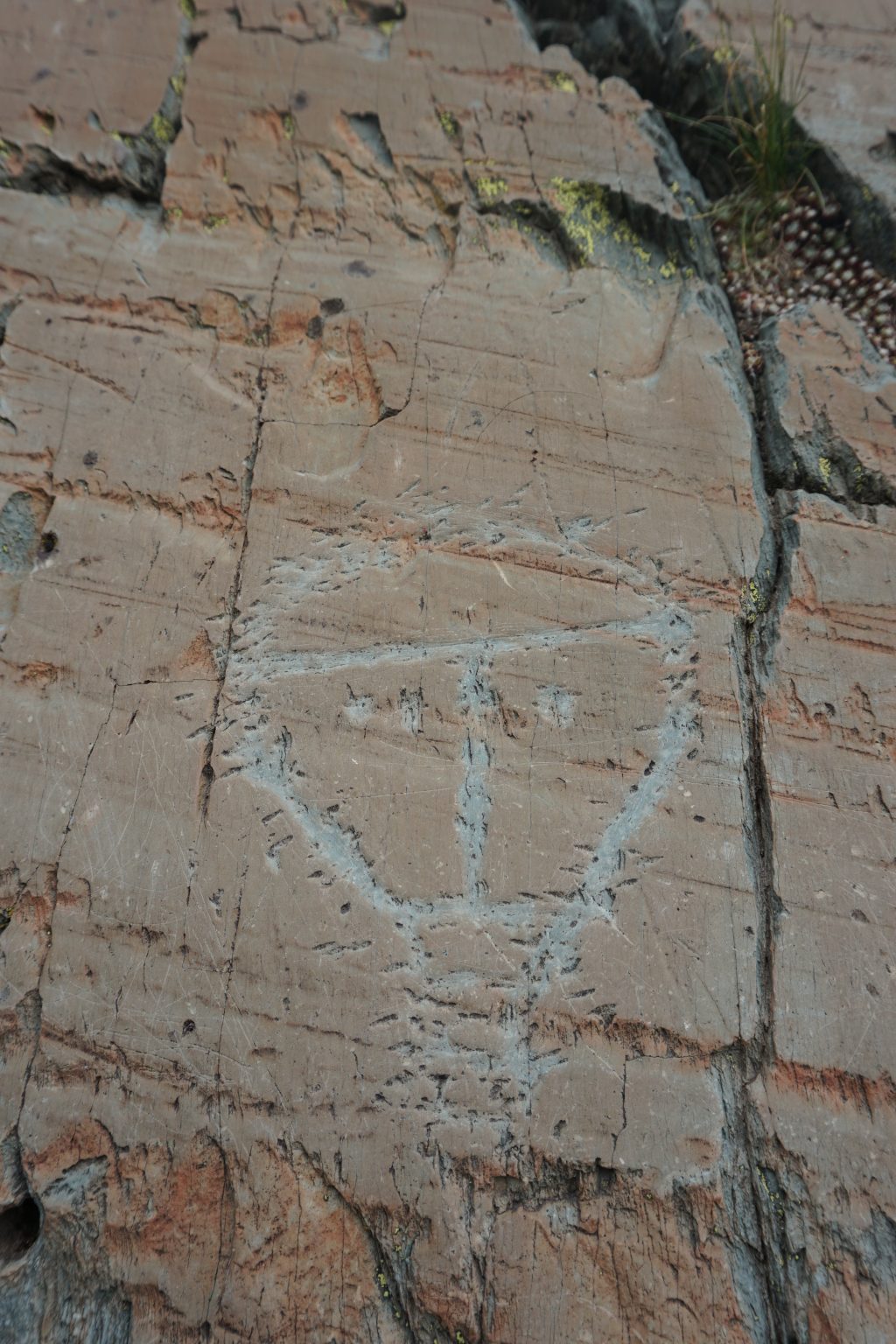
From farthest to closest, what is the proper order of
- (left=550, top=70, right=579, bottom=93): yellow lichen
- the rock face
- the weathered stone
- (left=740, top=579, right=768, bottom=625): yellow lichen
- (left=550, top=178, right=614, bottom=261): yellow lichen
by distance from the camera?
1. (left=550, top=70, right=579, bottom=93): yellow lichen
2. (left=550, top=178, right=614, bottom=261): yellow lichen
3. the weathered stone
4. (left=740, top=579, right=768, bottom=625): yellow lichen
5. the rock face

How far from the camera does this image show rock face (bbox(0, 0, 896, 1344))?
154cm

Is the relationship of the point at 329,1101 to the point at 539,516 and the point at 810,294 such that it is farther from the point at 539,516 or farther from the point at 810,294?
the point at 810,294

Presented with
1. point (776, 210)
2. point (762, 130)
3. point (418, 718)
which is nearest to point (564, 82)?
point (762, 130)

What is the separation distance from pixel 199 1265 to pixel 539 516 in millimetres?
1607

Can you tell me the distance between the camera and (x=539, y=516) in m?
1.97

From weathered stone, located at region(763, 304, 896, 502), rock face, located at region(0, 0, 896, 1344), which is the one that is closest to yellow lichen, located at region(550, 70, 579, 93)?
rock face, located at region(0, 0, 896, 1344)

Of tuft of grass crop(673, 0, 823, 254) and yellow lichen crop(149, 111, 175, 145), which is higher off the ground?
tuft of grass crop(673, 0, 823, 254)

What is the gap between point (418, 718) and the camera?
1.81 metres

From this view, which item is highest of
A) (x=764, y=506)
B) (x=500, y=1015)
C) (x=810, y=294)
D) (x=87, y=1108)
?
(x=810, y=294)

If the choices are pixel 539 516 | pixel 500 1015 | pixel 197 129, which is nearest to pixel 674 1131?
pixel 500 1015

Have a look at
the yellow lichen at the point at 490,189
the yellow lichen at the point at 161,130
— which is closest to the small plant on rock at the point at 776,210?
the yellow lichen at the point at 490,189

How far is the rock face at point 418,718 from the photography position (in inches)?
60.7

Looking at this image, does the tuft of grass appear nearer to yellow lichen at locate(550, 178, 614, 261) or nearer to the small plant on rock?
the small plant on rock

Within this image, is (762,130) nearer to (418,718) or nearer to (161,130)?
(161,130)
